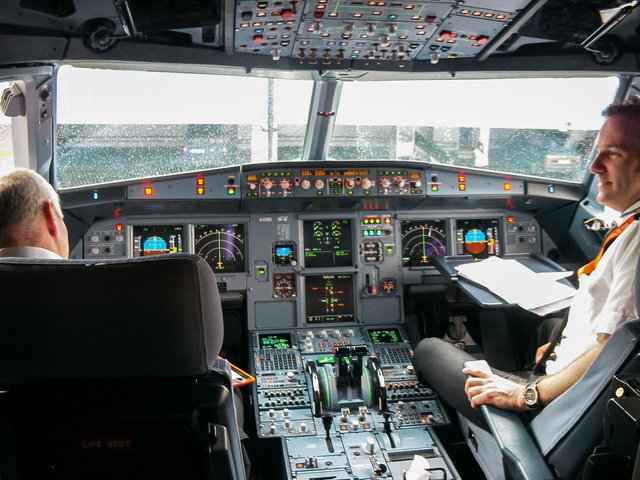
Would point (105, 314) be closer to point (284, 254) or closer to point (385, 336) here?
point (284, 254)

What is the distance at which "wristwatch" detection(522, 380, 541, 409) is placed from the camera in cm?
207

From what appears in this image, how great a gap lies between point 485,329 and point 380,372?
85 centimetres

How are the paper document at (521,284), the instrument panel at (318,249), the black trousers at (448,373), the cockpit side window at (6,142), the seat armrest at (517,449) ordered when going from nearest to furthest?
the seat armrest at (517,449) → the black trousers at (448,373) → the paper document at (521,284) → the cockpit side window at (6,142) → the instrument panel at (318,249)

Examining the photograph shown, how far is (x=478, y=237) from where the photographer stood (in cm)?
433

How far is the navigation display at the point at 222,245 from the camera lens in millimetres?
4086

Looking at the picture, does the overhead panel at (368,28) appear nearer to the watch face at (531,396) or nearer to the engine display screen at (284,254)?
the engine display screen at (284,254)

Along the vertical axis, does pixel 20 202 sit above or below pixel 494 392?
above

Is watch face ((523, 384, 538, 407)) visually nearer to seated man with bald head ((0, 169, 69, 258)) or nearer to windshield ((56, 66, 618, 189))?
seated man with bald head ((0, 169, 69, 258))

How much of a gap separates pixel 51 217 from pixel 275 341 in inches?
87.0

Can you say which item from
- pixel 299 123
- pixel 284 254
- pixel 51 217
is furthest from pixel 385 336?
pixel 51 217

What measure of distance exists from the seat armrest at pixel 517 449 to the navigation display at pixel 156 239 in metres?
2.46

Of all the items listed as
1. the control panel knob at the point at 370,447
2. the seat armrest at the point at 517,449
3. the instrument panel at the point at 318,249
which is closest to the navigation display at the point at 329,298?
the instrument panel at the point at 318,249

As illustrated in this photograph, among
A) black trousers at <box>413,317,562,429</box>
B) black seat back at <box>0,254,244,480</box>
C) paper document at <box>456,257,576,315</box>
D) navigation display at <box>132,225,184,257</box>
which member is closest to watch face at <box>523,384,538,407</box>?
black trousers at <box>413,317,562,429</box>

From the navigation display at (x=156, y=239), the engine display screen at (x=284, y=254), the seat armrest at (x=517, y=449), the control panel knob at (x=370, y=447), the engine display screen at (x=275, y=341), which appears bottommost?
the control panel knob at (x=370, y=447)
